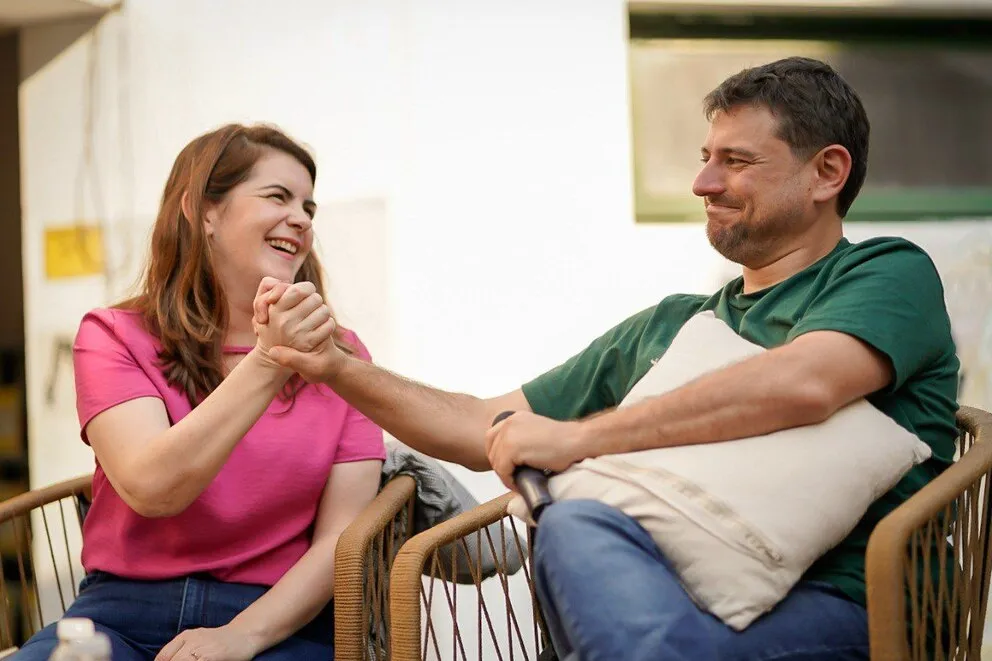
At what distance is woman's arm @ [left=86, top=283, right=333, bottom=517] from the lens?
5.34ft

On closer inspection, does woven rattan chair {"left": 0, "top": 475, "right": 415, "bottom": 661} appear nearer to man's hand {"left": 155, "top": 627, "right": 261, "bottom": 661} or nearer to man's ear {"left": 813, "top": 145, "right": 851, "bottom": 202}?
man's hand {"left": 155, "top": 627, "right": 261, "bottom": 661}

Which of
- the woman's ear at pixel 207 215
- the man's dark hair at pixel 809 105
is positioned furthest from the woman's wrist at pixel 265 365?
the man's dark hair at pixel 809 105

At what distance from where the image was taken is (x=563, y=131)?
282 cm

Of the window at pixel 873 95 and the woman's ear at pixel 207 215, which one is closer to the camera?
the woman's ear at pixel 207 215

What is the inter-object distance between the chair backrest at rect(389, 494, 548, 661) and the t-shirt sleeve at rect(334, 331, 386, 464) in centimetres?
21

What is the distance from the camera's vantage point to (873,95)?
3119mm

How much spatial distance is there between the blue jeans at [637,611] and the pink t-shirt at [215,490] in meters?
0.64

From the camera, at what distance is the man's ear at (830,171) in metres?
1.67

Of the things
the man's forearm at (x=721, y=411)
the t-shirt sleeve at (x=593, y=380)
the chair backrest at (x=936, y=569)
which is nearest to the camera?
the chair backrest at (x=936, y=569)

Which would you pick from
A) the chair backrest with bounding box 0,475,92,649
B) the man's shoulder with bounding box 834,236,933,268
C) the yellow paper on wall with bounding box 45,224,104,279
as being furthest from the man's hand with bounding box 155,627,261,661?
the yellow paper on wall with bounding box 45,224,104,279

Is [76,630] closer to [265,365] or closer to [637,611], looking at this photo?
[637,611]

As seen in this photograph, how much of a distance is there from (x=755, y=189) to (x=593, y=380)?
16.0 inches

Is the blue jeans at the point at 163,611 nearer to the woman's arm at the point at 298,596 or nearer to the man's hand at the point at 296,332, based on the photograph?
the woman's arm at the point at 298,596

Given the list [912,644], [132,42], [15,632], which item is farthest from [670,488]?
[15,632]
